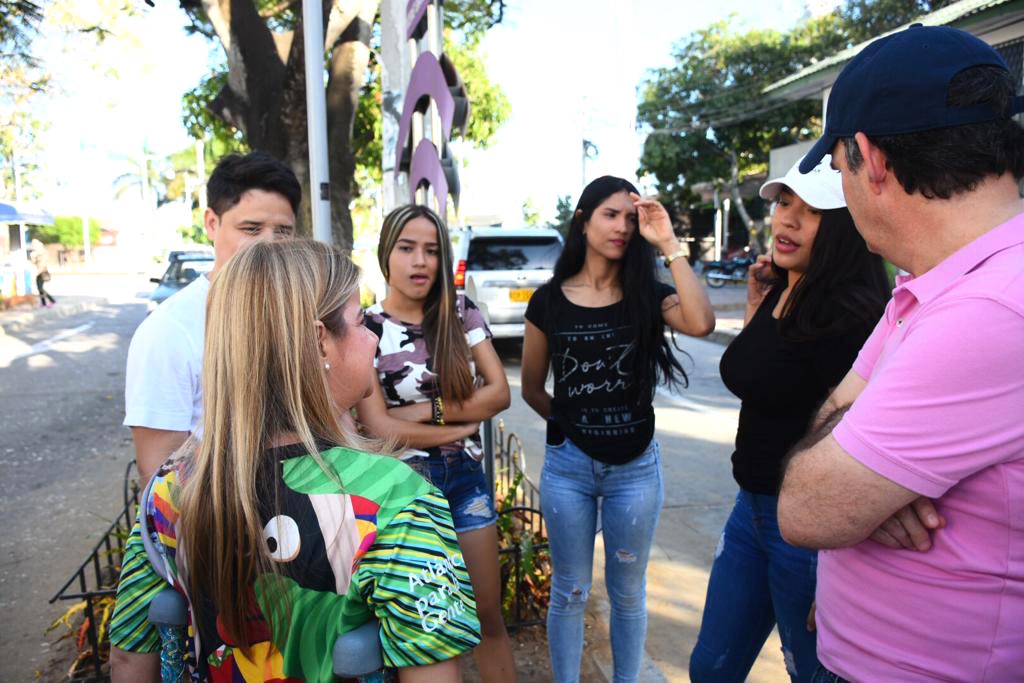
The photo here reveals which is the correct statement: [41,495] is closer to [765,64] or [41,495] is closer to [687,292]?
[687,292]

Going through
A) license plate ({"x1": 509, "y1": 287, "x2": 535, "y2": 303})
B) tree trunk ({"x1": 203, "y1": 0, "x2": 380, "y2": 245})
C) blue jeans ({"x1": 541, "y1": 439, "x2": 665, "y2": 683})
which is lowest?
blue jeans ({"x1": 541, "y1": 439, "x2": 665, "y2": 683})

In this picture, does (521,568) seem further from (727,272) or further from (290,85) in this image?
(727,272)

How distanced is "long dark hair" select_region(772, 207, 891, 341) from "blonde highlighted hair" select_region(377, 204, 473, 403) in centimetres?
108

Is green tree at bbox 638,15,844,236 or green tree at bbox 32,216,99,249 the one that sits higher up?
green tree at bbox 638,15,844,236

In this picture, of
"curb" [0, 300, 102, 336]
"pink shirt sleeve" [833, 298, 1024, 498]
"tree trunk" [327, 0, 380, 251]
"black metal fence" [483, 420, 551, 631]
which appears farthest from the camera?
"curb" [0, 300, 102, 336]

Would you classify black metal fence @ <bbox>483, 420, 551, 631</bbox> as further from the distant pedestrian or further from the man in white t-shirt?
the distant pedestrian

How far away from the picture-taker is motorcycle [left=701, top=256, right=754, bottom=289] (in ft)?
79.7

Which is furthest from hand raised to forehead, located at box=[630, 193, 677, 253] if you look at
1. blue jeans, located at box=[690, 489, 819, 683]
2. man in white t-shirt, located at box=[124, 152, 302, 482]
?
man in white t-shirt, located at box=[124, 152, 302, 482]

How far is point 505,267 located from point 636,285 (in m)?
7.70

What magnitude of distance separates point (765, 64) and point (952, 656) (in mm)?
25366

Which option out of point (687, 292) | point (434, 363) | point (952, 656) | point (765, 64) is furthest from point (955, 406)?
point (765, 64)

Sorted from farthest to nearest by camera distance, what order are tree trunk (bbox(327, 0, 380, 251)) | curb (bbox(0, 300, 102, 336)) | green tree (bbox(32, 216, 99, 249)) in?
green tree (bbox(32, 216, 99, 249)), curb (bbox(0, 300, 102, 336)), tree trunk (bbox(327, 0, 380, 251))

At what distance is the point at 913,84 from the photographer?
1.15 meters

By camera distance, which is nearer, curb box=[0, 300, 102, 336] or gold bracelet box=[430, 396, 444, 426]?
gold bracelet box=[430, 396, 444, 426]
